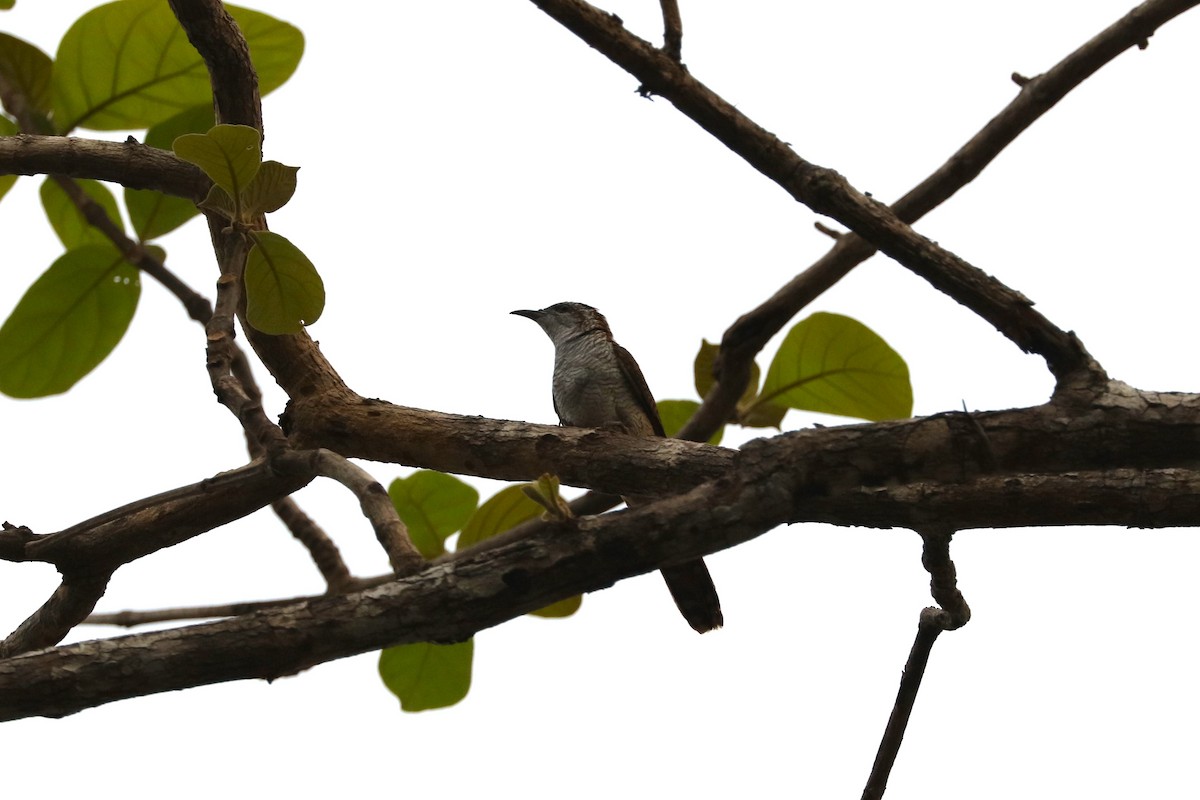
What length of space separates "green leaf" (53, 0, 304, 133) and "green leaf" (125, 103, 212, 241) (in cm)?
18

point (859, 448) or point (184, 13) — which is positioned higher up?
point (184, 13)

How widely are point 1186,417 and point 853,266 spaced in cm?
160

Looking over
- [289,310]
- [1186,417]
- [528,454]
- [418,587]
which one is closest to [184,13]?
[289,310]

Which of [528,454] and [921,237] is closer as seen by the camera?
[921,237]

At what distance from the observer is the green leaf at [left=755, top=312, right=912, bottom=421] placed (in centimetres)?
409

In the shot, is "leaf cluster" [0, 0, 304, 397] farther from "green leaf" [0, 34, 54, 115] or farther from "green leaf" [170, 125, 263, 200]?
"green leaf" [170, 125, 263, 200]

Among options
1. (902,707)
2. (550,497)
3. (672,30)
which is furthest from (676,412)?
(550,497)

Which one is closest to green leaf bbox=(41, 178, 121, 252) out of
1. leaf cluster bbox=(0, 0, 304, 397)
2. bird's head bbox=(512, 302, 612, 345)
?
leaf cluster bbox=(0, 0, 304, 397)

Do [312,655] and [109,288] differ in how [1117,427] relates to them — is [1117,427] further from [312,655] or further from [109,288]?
[109,288]

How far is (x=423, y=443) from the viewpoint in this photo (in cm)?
318

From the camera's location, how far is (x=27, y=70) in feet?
13.2

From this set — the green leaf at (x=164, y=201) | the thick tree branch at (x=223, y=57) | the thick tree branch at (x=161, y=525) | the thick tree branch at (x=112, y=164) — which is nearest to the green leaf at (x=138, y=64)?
the green leaf at (x=164, y=201)

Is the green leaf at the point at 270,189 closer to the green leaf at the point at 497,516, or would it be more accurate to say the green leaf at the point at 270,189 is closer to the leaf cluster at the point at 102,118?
the leaf cluster at the point at 102,118

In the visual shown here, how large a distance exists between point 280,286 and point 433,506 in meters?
1.52
